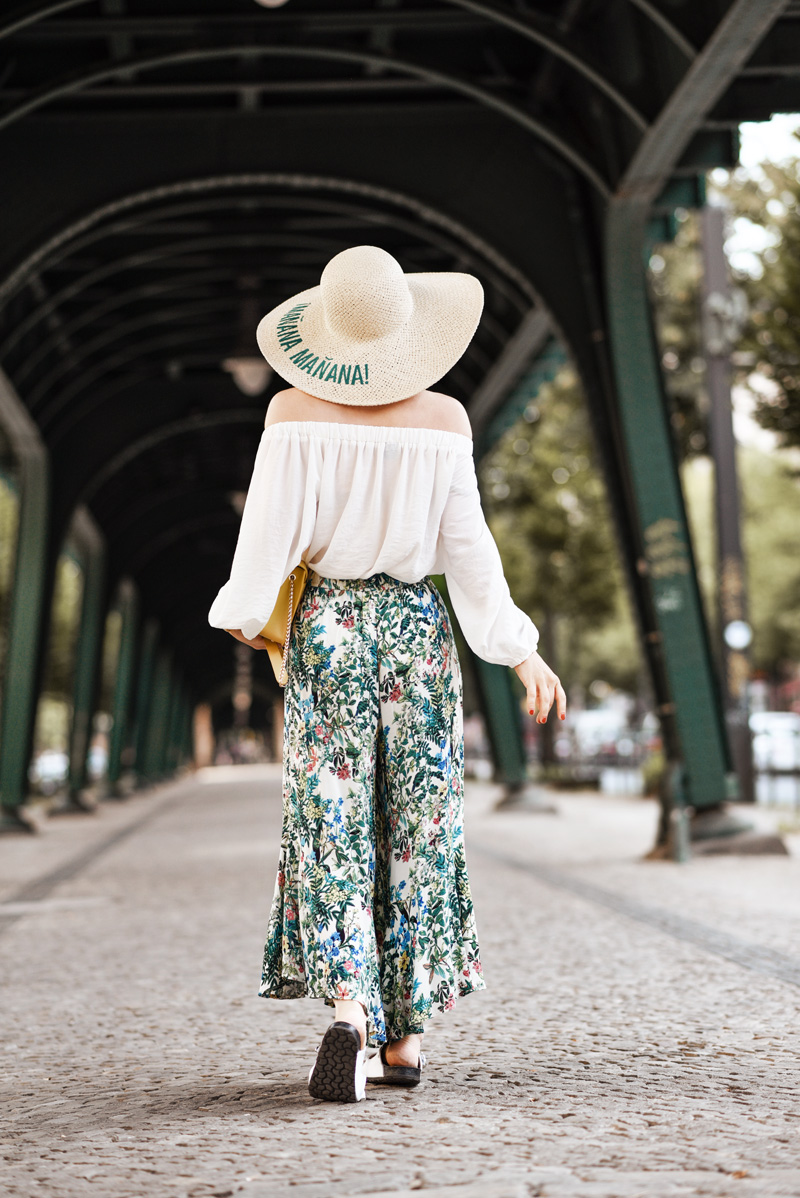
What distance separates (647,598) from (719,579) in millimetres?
7549

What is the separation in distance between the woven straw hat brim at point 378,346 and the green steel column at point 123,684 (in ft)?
77.1

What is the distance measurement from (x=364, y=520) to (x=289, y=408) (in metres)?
0.35

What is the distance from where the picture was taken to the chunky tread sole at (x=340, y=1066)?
346cm

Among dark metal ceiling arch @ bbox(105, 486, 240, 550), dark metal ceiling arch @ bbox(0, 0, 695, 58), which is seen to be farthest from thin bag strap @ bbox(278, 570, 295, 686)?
dark metal ceiling arch @ bbox(105, 486, 240, 550)

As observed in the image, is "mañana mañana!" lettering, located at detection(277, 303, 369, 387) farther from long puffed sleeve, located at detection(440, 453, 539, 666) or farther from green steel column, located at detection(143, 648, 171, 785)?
green steel column, located at detection(143, 648, 171, 785)

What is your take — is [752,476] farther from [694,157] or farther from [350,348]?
[350,348]

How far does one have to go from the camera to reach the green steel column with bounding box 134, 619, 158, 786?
1252 inches

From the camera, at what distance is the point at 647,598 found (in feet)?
34.2

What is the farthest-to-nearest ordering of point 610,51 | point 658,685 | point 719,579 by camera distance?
point 719,579 → point 658,685 → point 610,51

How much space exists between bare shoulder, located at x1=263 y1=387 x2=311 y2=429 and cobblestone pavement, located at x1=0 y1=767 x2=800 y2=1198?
1.73 metres

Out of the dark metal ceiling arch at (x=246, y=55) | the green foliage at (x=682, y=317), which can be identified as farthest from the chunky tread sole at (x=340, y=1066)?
the green foliage at (x=682, y=317)

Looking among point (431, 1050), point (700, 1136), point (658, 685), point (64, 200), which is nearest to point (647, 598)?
point (658, 685)

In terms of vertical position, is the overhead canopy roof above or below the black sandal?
above

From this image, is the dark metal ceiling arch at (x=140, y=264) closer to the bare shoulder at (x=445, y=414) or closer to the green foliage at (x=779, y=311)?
the green foliage at (x=779, y=311)
